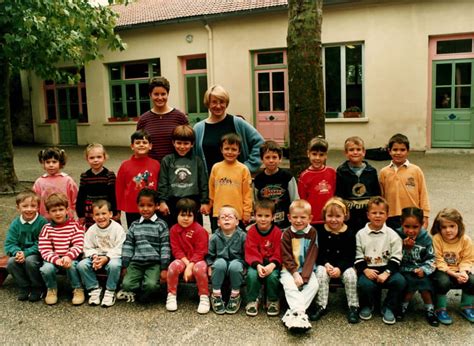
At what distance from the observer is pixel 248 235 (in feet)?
14.7

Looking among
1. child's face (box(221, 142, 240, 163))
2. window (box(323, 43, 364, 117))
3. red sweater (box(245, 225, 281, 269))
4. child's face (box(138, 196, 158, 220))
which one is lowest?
red sweater (box(245, 225, 281, 269))

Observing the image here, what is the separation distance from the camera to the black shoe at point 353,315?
402cm

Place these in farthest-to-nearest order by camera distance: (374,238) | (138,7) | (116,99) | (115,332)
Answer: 1. (138,7)
2. (116,99)
3. (374,238)
4. (115,332)

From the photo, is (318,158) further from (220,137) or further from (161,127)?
(161,127)

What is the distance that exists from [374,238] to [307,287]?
28.0 inches

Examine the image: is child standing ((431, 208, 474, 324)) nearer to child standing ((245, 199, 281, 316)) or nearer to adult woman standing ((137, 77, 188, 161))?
child standing ((245, 199, 281, 316))

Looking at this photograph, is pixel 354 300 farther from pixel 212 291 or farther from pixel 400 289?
pixel 212 291

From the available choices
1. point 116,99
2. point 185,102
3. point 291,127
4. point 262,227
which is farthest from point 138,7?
point 262,227

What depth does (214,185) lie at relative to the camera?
15.9ft

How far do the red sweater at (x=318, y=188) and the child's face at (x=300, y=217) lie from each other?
15.5 inches

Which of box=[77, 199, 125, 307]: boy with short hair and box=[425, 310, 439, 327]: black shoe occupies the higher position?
box=[77, 199, 125, 307]: boy with short hair

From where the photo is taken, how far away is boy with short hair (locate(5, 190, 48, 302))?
4738 mm

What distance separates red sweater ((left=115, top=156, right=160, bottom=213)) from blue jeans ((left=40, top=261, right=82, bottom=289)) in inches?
30.3

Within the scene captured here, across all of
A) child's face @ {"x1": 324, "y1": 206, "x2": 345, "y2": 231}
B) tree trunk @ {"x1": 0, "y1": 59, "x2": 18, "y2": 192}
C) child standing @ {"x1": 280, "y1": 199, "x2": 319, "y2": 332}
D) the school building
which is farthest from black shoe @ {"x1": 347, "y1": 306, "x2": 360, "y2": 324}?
the school building
